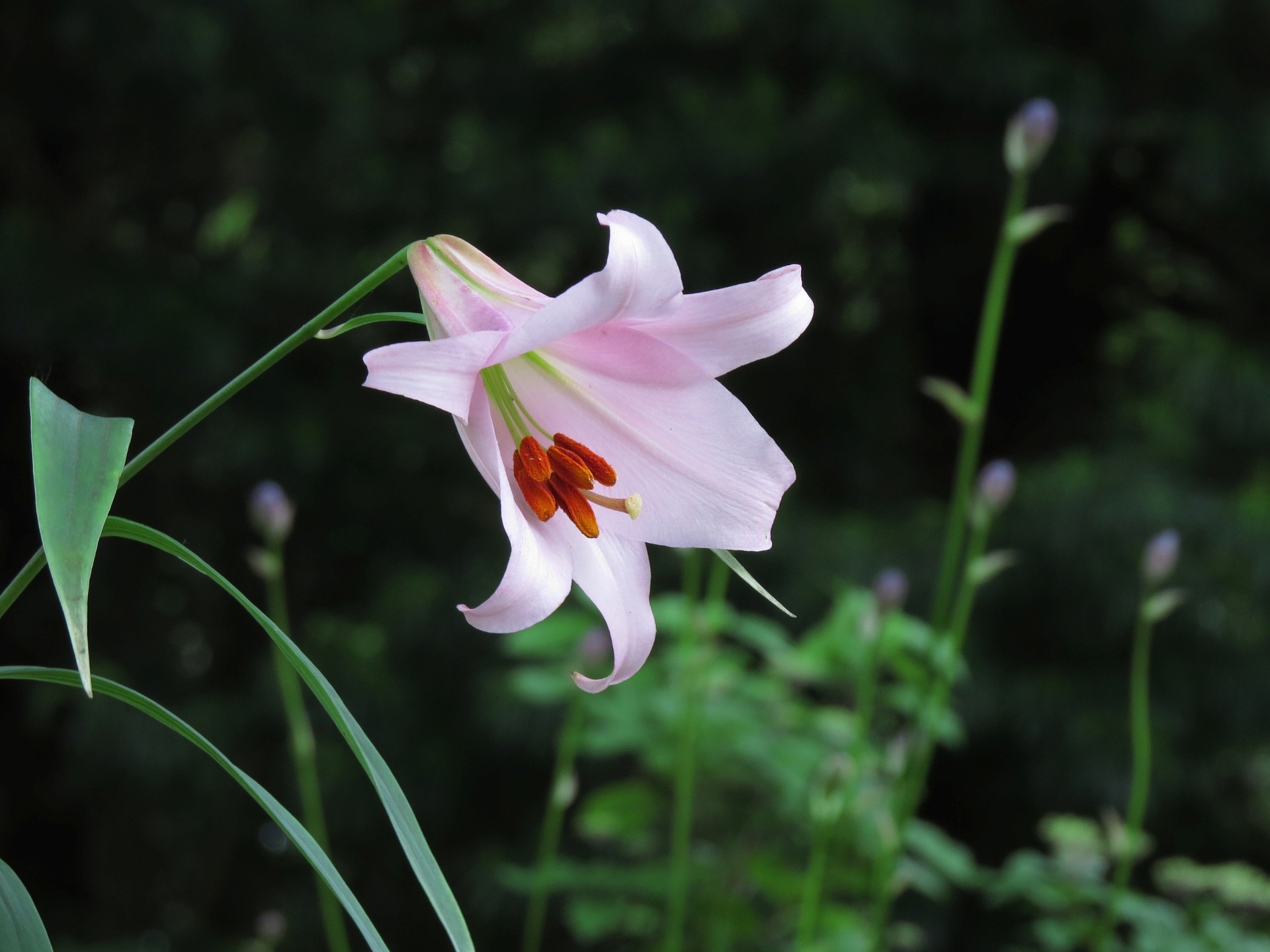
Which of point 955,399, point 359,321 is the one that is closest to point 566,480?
point 359,321

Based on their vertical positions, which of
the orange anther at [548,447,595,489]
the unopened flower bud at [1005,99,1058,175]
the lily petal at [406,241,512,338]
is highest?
the unopened flower bud at [1005,99,1058,175]

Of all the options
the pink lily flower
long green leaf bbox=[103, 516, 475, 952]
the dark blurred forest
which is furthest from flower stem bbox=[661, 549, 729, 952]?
the dark blurred forest

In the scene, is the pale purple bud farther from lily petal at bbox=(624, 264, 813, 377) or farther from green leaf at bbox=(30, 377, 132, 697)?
green leaf at bbox=(30, 377, 132, 697)

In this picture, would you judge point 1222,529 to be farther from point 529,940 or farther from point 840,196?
point 529,940

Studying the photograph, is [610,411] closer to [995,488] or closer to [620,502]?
[620,502]

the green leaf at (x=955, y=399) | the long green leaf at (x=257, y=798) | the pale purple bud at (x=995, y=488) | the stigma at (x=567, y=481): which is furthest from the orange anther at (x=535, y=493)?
the pale purple bud at (x=995, y=488)

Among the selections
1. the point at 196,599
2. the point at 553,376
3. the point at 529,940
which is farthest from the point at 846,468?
the point at 553,376

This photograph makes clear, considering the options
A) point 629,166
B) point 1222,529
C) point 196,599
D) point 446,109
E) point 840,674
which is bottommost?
point 196,599

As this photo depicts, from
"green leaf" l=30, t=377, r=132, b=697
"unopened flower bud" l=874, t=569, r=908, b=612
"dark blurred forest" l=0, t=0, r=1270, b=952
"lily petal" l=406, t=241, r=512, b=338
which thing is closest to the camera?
"green leaf" l=30, t=377, r=132, b=697
